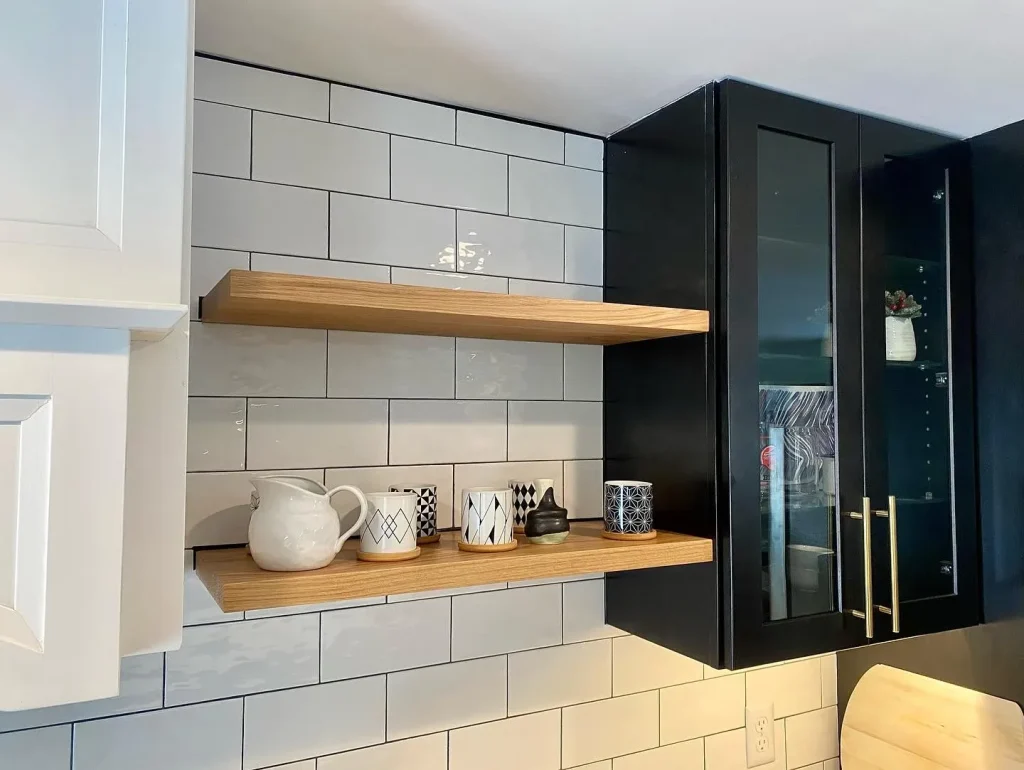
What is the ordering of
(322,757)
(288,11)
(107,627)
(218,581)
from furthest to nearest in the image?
(322,757) → (288,11) → (218,581) → (107,627)

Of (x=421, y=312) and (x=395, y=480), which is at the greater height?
(x=421, y=312)

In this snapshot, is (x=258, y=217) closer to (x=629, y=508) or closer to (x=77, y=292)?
(x=77, y=292)

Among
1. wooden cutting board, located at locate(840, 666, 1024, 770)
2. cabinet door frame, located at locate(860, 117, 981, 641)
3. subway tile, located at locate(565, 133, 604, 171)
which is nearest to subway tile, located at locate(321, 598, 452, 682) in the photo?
cabinet door frame, located at locate(860, 117, 981, 641)

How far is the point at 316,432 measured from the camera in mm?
1275

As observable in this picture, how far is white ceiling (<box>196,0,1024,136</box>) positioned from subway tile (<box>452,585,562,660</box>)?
91 cm

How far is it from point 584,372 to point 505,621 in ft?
1.66

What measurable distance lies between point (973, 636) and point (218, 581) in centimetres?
145

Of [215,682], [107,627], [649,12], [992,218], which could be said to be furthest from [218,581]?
[992,218]

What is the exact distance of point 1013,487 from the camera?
4.80 feet

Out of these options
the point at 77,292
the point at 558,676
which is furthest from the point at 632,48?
the point at 558,676

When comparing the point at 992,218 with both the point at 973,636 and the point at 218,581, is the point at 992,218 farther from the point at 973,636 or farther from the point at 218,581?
the point at 218,581

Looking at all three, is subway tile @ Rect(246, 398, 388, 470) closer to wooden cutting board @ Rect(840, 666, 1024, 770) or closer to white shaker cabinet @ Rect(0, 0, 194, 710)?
white shaker cabinet @ Rect(0, 0, 194, 710)

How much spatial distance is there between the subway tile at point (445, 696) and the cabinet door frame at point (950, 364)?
0.70m

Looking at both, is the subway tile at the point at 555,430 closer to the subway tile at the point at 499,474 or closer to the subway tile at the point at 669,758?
the subway tile at the point at 499,474
